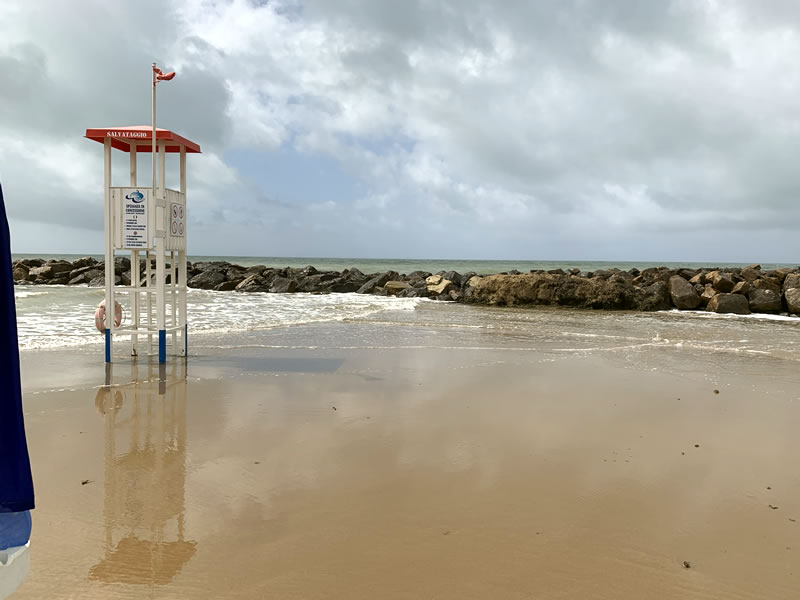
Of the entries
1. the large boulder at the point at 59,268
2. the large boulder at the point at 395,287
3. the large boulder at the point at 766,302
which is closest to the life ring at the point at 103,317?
the large boulder at the point at 395,287

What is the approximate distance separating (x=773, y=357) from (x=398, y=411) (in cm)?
852

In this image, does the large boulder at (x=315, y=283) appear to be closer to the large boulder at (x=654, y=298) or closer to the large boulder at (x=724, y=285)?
the large boulder at (x=654, y=298)

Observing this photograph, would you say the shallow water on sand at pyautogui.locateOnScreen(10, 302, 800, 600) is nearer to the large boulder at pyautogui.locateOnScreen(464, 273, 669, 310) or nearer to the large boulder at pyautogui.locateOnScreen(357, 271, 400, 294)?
the large boulder at pyautogui.locateOnScreen(464, 273, 669, 310)

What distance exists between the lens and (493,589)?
10.2 feet

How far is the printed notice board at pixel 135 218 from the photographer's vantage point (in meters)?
9.03

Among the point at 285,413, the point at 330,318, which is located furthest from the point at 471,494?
the point at 330,318

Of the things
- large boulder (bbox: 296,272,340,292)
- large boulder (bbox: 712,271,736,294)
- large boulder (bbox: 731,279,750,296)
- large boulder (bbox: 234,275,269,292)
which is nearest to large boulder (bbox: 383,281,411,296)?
large boulder (bbox: 296,272,340,292)

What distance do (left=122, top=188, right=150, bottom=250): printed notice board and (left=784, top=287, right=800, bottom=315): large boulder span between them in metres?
21.1

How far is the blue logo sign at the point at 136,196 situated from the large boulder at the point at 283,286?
2045 centimetres

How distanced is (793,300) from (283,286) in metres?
22.0

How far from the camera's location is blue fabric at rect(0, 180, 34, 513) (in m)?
1.43

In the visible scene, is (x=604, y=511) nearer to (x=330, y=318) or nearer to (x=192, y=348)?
(x=192, y=348)

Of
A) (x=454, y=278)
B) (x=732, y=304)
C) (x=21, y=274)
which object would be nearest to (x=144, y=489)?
(x=732, y=304)

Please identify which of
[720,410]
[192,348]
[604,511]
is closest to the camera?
[604,511]
